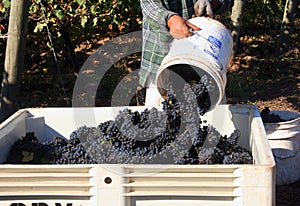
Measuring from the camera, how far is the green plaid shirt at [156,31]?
2691 millimetres

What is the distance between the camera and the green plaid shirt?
2691 millimetres

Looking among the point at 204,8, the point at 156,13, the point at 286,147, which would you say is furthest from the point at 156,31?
the point at 286,147

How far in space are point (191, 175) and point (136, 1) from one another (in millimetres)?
3539

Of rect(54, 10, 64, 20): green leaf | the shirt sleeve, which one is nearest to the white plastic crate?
the shirt sleeve

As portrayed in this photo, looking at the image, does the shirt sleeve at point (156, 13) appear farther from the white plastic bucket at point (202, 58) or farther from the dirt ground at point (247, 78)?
the dirt ground at point (247, 78)

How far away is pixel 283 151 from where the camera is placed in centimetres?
311

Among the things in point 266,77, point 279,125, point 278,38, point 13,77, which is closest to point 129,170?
point 279,125

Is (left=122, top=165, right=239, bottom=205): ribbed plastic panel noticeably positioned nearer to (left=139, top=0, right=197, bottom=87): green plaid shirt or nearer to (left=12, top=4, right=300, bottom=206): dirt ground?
(left=139, top=0, right=197, bottom=87): green plaid shirt

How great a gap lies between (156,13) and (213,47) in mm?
508

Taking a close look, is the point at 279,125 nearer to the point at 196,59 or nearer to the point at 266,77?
the point at 196,59

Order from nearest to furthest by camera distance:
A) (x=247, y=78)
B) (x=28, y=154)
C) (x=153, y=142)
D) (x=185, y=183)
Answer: (x=185, y=183) < (x=153, y=142) < (x=28, y=154) < (x=247, y=78)

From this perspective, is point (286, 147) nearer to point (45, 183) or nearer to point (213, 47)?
point (213, 47)

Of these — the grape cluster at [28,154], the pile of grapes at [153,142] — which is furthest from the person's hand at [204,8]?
the grape cluster at [28,154]

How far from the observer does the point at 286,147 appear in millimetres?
3078
